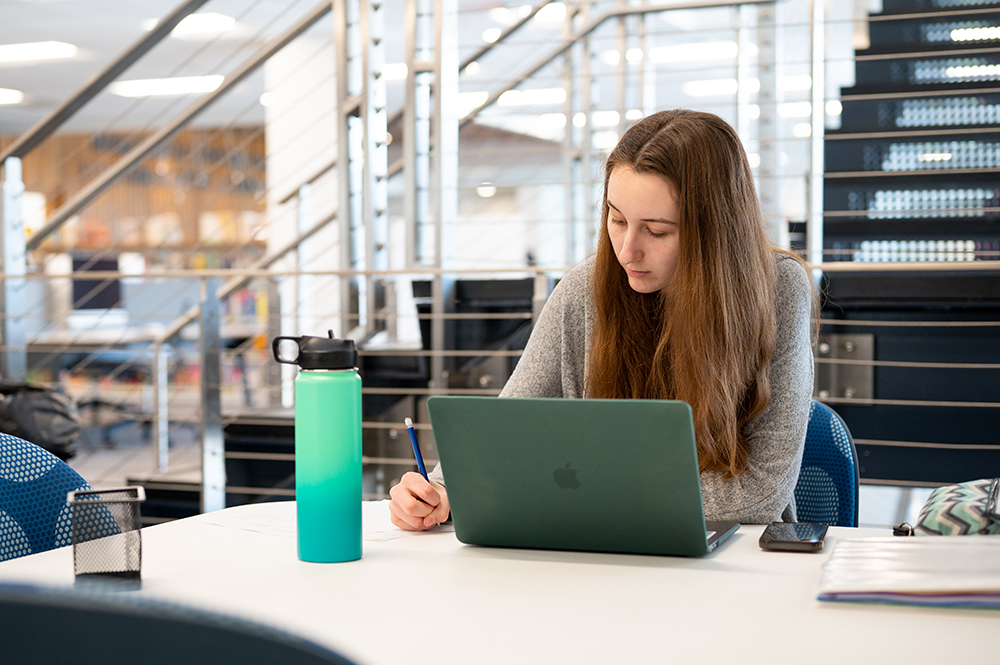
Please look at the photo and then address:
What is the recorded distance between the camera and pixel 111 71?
2764 millimetres

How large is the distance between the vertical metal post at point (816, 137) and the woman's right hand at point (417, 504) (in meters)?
1.59

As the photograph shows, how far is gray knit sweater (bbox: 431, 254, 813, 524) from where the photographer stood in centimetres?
100

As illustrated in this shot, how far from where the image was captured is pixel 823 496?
3.94 feet

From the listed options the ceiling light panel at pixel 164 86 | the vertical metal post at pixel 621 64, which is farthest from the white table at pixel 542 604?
the ceiling light panel at pixel 164 86

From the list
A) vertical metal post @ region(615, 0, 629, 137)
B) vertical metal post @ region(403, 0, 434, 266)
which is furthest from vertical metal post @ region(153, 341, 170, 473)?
vertical metal post @ region(615, 0, 629, 137)

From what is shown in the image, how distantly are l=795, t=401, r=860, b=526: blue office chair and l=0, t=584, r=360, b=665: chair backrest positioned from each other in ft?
3.46

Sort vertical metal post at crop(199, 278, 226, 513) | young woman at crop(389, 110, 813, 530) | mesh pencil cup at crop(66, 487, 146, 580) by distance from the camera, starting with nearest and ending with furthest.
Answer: mesh pencil cup at crop(66, 487, 146, 580), young woman at crop(389, 110, 813, 530), vertical metal post at crop(199, 278, 226, 513)

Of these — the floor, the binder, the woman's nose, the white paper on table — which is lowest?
the floor

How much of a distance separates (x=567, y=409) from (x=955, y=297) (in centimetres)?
188

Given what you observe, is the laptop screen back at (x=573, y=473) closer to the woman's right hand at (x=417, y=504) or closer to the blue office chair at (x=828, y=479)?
the woman's right hand at (x=417, y=504)

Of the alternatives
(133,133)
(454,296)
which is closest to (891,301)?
(454,296)

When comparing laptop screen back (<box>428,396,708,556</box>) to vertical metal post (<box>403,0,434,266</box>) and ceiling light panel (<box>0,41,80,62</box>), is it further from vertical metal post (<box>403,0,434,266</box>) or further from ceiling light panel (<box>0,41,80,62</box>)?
ceiling light panel (<box>0,41,80,62</box>)

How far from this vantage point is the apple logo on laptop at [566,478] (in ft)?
2.56

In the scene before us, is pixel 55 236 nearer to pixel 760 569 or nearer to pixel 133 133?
pixel 133 133
